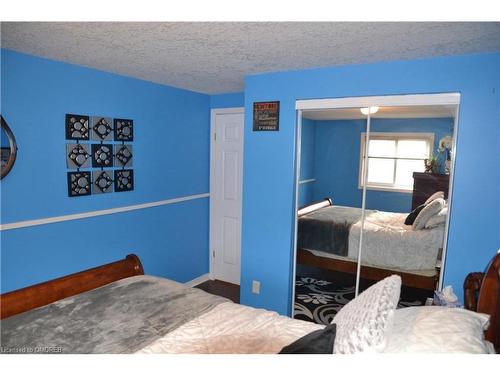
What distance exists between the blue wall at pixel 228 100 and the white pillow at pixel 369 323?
313 cm

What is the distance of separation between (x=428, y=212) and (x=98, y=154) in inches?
111

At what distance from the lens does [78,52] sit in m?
2.41

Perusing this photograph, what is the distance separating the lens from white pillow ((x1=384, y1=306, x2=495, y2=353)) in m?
1.30

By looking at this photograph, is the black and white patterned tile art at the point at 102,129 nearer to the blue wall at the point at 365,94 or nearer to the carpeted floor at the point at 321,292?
the blue wall at the point at 365,94

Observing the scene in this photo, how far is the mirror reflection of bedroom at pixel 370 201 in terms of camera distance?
2553 mm

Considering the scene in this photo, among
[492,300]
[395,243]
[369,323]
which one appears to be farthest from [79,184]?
[492,300]

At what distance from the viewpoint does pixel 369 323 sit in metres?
1.16

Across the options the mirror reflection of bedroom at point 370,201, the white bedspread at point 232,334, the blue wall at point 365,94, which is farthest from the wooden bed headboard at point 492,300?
the white bedspread at point 232,334

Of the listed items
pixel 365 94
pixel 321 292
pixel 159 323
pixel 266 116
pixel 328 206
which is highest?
pixel 365 94

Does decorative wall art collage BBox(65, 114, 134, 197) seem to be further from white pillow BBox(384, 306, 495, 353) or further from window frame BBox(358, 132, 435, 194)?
white pillow BBox(384, 306, 495, 353)

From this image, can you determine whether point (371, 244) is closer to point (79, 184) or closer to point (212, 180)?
point (212, 180)
